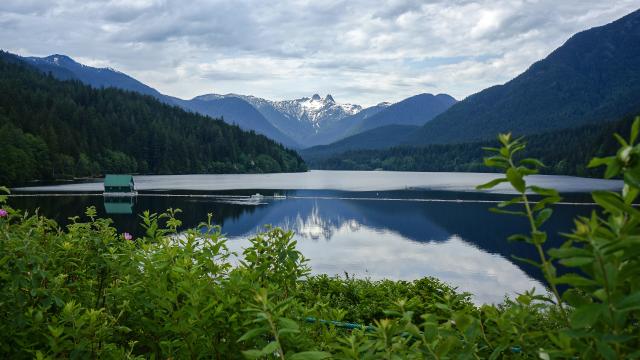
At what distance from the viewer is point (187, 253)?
4.63 meters

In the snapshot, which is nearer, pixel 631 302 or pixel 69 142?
pixel 631 302

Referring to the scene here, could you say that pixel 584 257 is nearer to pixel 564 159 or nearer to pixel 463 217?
pixel 463 217

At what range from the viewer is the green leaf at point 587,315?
135 centimetres

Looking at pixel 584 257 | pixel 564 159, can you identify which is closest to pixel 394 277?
pixel 584 257

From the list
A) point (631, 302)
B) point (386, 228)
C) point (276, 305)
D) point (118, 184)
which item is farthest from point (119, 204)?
point (631, 302)

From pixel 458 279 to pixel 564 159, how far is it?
534ft

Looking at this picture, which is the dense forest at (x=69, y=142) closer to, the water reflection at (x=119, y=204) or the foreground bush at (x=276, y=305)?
the water reflection at (x=119, y=204)

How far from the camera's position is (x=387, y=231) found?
56594 millimetres

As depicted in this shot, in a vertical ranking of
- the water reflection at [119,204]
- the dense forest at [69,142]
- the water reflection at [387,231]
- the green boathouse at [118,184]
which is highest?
the dense forest at [69,142]

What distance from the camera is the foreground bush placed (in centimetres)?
143

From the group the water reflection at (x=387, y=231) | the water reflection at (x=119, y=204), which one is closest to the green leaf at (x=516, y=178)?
the water reflection at (x=387, y=231)

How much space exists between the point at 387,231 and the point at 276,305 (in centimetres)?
5548

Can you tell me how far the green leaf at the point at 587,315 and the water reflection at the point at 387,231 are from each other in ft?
64.2

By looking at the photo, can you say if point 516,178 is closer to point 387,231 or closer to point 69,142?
point 387,231
